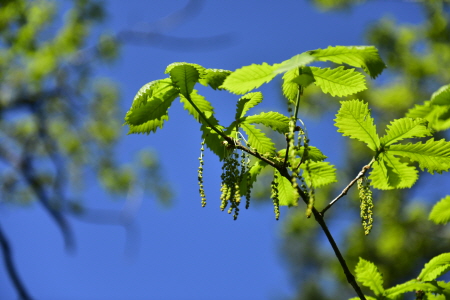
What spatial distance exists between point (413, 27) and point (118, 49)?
26.9 feet

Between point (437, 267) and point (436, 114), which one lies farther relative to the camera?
point (437, 267)

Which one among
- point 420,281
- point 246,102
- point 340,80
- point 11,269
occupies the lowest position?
point 420,281

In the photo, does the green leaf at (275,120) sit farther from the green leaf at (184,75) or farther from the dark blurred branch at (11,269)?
the dark blurred branch at (11,269)

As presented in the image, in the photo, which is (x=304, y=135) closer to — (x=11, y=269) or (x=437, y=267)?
(x=437, y=267)

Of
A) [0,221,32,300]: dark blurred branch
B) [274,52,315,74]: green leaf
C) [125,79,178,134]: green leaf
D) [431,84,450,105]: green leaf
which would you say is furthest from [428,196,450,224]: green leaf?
[0,221,32,300]: dark blurred branch

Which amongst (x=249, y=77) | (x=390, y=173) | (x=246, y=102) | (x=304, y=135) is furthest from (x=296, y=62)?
(x=390, y=173)

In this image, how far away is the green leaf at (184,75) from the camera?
48.5 inches

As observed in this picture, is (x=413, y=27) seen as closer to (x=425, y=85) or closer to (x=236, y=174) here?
Answer: (x=425, y=85)

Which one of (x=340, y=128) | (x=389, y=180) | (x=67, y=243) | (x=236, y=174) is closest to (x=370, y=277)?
(x=389, y=180)

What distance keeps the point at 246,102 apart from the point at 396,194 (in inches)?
426

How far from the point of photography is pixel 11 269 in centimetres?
410

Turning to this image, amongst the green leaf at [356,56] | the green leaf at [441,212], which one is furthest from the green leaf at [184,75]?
the green leaf at [441,212]

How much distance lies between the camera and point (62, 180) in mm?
8719

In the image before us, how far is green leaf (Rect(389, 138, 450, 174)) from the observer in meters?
1.29
